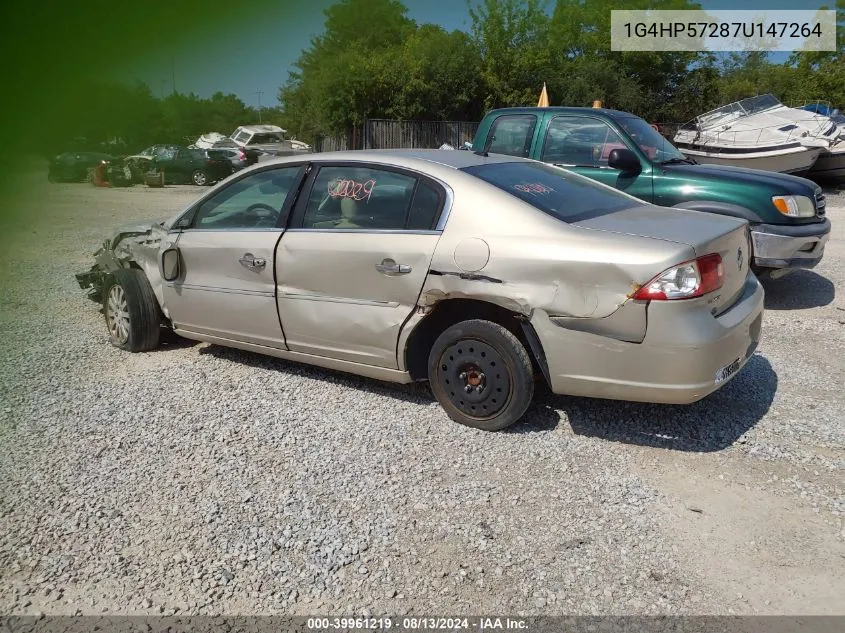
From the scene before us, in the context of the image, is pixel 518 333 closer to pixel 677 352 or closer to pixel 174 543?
pixel 677 352

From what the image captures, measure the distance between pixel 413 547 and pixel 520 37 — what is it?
87.0ft

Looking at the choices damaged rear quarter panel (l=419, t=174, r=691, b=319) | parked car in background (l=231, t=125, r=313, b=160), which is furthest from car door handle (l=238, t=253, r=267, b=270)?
parked car in background (l=231, t=125, r=313, b=160)

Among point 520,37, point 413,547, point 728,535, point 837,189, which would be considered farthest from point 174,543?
point 520,37

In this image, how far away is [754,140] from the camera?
15.8 m

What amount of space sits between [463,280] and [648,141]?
4.30 meters

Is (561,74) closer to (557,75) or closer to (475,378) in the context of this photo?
(557,75)

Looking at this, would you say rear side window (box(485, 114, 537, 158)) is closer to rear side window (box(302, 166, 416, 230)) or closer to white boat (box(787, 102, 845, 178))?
rear side window (box(302, 166, 416, 230))

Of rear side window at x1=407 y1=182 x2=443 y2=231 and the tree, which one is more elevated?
the tree

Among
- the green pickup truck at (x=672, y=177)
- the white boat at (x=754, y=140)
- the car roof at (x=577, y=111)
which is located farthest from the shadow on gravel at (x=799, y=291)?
the white boat at (x=754, y=140)

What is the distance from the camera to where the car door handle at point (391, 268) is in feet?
13.3

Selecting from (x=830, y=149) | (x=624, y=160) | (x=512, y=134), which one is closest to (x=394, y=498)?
(x=624, y=160)

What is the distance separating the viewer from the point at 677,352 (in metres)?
3.42

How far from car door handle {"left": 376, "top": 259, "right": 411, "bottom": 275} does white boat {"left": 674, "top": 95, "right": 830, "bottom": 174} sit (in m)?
13.4

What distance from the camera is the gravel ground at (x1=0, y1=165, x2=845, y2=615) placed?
269 cm
